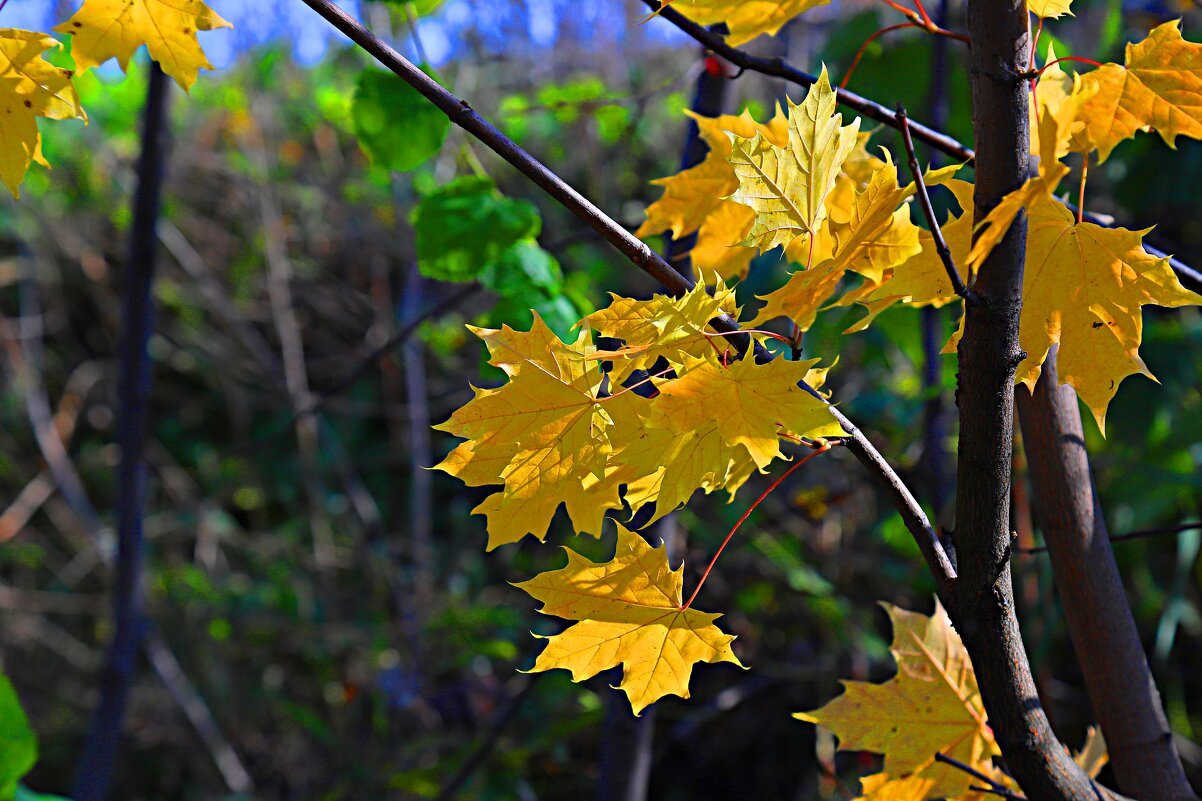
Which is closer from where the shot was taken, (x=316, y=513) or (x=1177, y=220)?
(x=1177, y=220)

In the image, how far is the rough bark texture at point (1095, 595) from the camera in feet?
1.97

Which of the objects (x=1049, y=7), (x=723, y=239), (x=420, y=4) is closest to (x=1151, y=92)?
(x=1049, y=7)

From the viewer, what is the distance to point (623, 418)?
46 cm

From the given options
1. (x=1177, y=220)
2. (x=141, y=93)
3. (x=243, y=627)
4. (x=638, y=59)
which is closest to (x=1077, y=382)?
(x=1177, y=220)

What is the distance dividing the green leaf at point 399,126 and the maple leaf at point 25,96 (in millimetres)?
332

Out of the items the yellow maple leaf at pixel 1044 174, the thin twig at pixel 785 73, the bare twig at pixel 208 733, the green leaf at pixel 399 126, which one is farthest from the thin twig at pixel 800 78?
the bare twig at pixel 208 733

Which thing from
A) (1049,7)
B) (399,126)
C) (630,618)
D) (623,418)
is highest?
(399,126)

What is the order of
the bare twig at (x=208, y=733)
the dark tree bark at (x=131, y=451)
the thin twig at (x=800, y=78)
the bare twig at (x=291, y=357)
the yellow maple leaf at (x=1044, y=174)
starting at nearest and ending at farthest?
1. the yellow maple leaf at (x=1044, y=174)
2. the thin twig at (x=800, y=78)
3. the dark tree bark at (x=131, y=451)
4. the bare twig at (x=208, y=733)
5. the bare twig at (x=291, y=357)

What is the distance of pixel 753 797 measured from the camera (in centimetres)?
199

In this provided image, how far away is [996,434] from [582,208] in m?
0.23

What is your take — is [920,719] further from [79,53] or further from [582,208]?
[79,53]

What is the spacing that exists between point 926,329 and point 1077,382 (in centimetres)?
43

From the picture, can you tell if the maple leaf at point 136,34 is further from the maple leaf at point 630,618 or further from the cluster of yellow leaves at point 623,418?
the maple leaf at point 630,618

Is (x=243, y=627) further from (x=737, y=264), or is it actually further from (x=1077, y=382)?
(x=1077, y=382)
